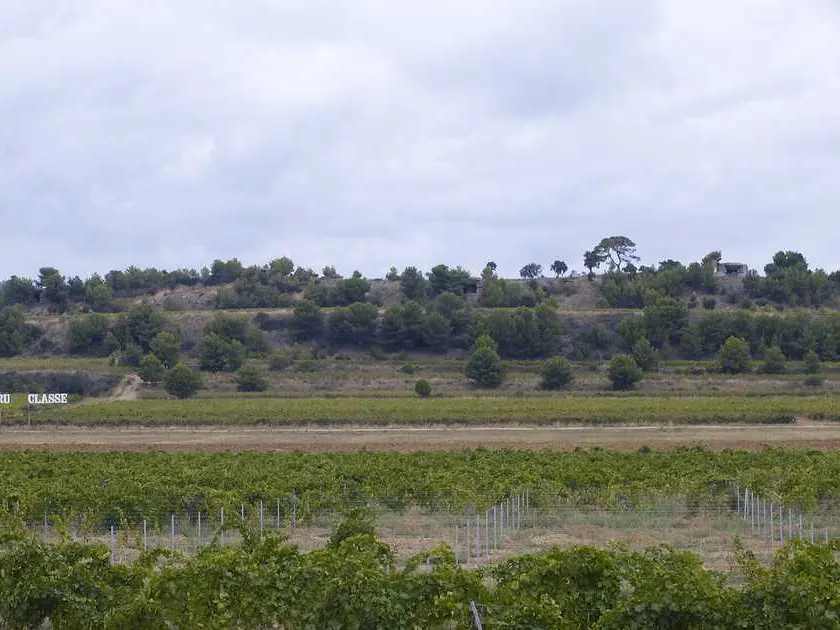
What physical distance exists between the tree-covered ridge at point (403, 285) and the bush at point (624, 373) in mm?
37460

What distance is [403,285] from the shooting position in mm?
160875

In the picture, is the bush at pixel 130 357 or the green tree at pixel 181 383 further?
the bush at pixel 130 357

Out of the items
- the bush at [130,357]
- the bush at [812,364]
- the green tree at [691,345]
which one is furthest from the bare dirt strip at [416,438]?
the green tree at [691,345]

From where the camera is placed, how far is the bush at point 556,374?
10219 cm

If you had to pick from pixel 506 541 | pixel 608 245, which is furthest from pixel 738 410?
pixel 608 245

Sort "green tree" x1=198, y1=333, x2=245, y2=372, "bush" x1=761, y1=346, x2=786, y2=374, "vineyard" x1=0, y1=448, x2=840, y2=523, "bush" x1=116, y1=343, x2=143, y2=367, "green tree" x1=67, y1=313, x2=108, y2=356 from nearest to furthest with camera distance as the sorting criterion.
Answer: "vineyard" x1=0, y1=448, x2=840, y2=523 → "bush" x1=761, y1=346, x2=786, y2=374 → "green tree" x1=198, y1=333, x2=245, y2=372 → "bush" x1=116, y1=343, x2=143, y2=367 → "green tree" x1=67, y1=313, x2=108, y2=356

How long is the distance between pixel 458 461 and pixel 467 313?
92410 mm

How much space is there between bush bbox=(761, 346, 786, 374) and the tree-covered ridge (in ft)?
105

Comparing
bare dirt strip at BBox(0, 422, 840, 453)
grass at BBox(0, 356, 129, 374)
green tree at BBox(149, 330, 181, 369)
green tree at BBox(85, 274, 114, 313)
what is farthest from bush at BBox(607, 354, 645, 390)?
green tree at BBox(85, 274, 114, 313)

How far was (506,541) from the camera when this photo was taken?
24562mm

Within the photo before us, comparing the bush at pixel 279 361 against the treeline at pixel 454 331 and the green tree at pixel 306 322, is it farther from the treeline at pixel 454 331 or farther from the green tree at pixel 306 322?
the green tree at pixel 306 322

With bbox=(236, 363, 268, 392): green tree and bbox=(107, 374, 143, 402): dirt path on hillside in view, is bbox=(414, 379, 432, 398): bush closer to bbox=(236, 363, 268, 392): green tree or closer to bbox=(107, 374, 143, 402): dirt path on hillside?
bbox=(236, 363, 268, 392): green tree

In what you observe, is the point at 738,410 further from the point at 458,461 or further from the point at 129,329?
the point at 129,329

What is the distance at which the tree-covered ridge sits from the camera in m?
147
